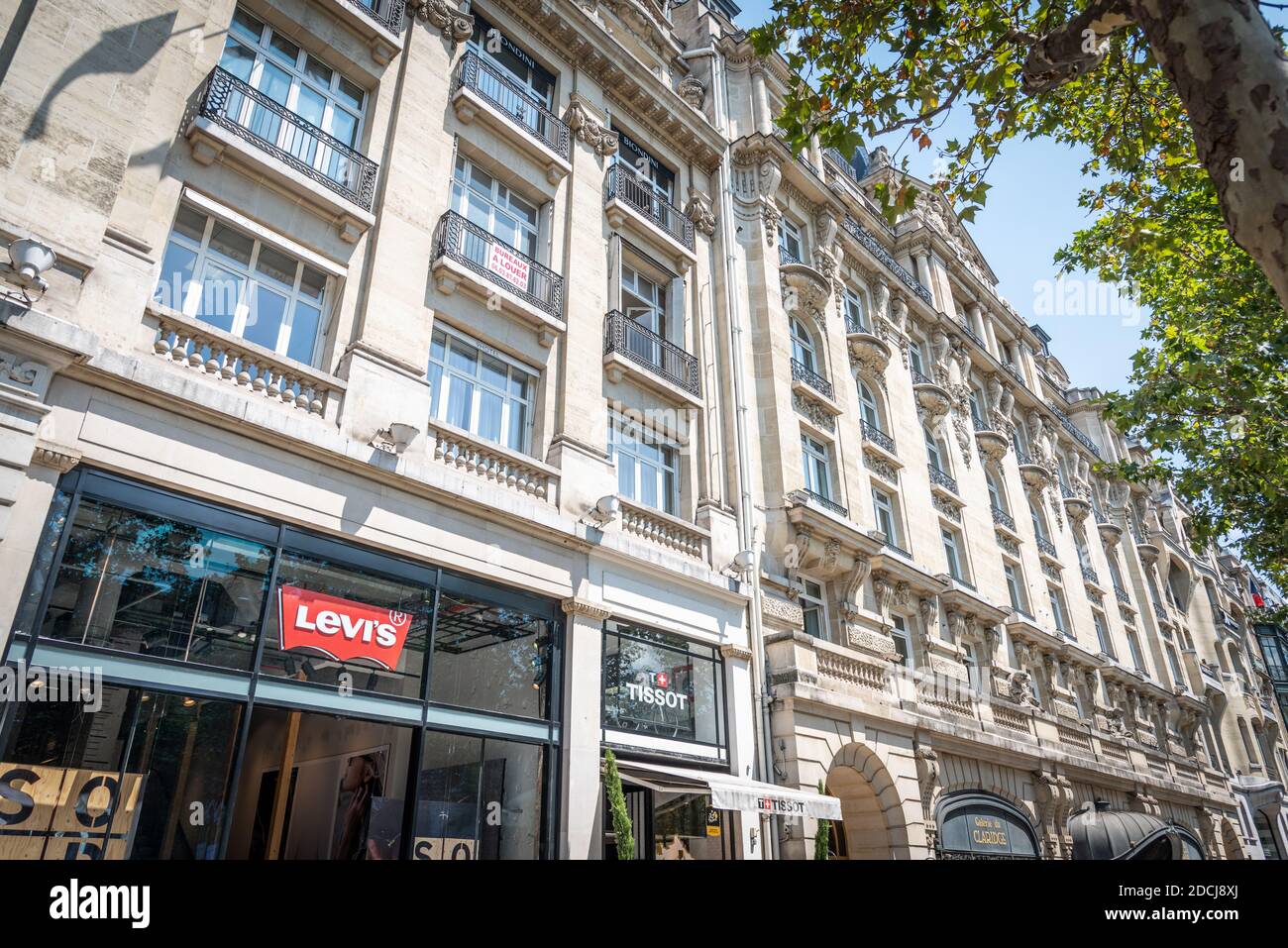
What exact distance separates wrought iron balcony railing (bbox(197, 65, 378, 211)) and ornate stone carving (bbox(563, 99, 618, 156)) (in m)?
5.25

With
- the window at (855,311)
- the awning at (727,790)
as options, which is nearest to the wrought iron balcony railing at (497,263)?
the awning at (727,790)

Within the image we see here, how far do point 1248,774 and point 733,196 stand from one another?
1392 inches

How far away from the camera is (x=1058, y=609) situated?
27.5 metres

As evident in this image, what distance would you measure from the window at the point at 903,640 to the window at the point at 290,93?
48.4ft

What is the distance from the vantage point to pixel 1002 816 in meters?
17.8

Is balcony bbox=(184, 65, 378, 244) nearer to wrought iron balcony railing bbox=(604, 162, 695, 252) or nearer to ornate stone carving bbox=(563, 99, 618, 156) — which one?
ornate stone carving bbox=(563, 99, 618, 156)

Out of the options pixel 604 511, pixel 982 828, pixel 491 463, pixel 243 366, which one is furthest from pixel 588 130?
pixel 982 828

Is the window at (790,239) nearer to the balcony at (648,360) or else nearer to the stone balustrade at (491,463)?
the balcony at (648,360)

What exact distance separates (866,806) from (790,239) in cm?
1435

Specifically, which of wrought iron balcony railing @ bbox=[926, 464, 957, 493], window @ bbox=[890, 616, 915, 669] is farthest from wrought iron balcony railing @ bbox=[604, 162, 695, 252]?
wrought iron balcony railing @ bbox=[926, 464, 957, 493]

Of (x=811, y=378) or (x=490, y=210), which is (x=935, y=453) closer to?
(x=811, y=378)
